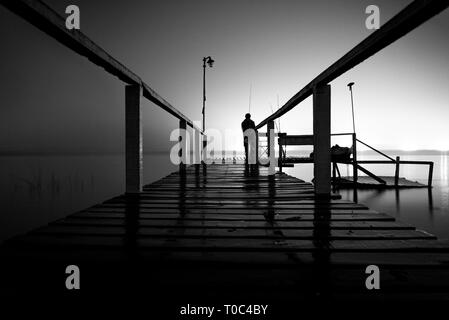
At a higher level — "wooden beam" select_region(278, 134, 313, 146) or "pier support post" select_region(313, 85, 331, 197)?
"wooden beam" select_region(278, 134, 313, 146)

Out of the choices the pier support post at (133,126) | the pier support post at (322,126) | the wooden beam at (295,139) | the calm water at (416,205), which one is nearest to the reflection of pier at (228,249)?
the pier support post at (322,126)

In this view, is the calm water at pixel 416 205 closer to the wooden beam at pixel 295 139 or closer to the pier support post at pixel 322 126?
the wooden beam at pixel 295 139

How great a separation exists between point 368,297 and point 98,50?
2.71 metres

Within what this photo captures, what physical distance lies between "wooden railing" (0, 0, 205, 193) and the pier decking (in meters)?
1.06

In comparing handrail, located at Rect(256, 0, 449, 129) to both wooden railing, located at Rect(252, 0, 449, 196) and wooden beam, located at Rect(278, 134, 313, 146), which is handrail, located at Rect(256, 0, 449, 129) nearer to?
wooden railing, located at Rect(252, 0, 449, 196)

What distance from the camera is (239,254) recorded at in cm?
176

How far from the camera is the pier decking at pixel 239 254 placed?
1.33m

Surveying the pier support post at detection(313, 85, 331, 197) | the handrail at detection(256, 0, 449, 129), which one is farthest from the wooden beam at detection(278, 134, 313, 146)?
the handrail at detection(256, 0, 449, 129)

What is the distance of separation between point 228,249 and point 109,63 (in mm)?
2163

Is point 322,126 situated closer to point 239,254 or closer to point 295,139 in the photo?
point 239,254

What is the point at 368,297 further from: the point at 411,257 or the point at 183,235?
the point at 183,235

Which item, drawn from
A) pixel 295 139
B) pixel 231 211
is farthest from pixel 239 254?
pixel 295 139

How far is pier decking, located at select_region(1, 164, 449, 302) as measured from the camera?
52.5 inches

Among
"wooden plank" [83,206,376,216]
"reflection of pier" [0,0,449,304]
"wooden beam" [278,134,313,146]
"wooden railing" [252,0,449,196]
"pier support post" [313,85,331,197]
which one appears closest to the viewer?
"reflection of pier" [0,0,449,304]
